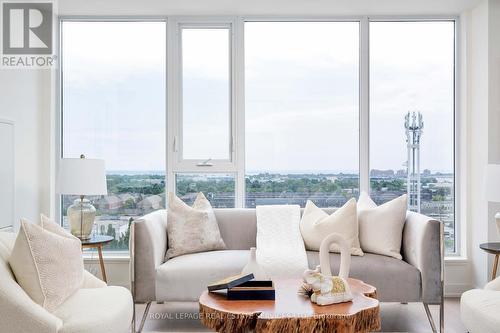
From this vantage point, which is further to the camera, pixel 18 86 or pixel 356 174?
pixel 356 174

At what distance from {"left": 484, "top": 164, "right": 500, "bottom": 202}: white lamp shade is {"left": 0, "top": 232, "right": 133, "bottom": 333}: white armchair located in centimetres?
261

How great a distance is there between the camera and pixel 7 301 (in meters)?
2.23

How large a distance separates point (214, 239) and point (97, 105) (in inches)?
70.7

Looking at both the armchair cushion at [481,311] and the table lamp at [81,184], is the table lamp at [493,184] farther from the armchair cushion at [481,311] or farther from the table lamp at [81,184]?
the table lamp at [81,184]

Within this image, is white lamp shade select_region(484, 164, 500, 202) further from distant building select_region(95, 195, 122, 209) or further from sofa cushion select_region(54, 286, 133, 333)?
distant building select_region(95, 195, 122, 209)

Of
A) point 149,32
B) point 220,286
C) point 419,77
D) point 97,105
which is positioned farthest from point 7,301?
point 419,77

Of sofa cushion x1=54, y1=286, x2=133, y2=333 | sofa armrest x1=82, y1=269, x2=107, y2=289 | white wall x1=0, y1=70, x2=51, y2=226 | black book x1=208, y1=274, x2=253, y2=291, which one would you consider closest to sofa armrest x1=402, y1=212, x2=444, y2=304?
black book x1=208, y1=274, x2=253, y2=291

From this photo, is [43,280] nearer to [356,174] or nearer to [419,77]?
[356,174]

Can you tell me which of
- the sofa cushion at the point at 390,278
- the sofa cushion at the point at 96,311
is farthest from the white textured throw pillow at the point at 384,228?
the sofa cushion at the point at 96,311

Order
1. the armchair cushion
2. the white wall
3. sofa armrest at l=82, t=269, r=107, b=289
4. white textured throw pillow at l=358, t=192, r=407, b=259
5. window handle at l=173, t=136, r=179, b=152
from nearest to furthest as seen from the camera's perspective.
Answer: the armchair cushion, sofa armrest at l=82, t=269, r=107, b=289, white textured throw pillow at l=358, t=192, r=407, b=259, the white wall, window handle at l=173, t=136, r=179, b=152

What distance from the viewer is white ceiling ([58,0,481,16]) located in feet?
14.0

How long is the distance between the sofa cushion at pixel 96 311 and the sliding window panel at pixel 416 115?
2.67 meters

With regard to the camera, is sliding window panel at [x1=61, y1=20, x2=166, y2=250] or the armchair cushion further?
sliding window panel at [x1=61, y1=20, x2=166, y2=250]

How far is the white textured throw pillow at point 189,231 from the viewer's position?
12.5 feet
